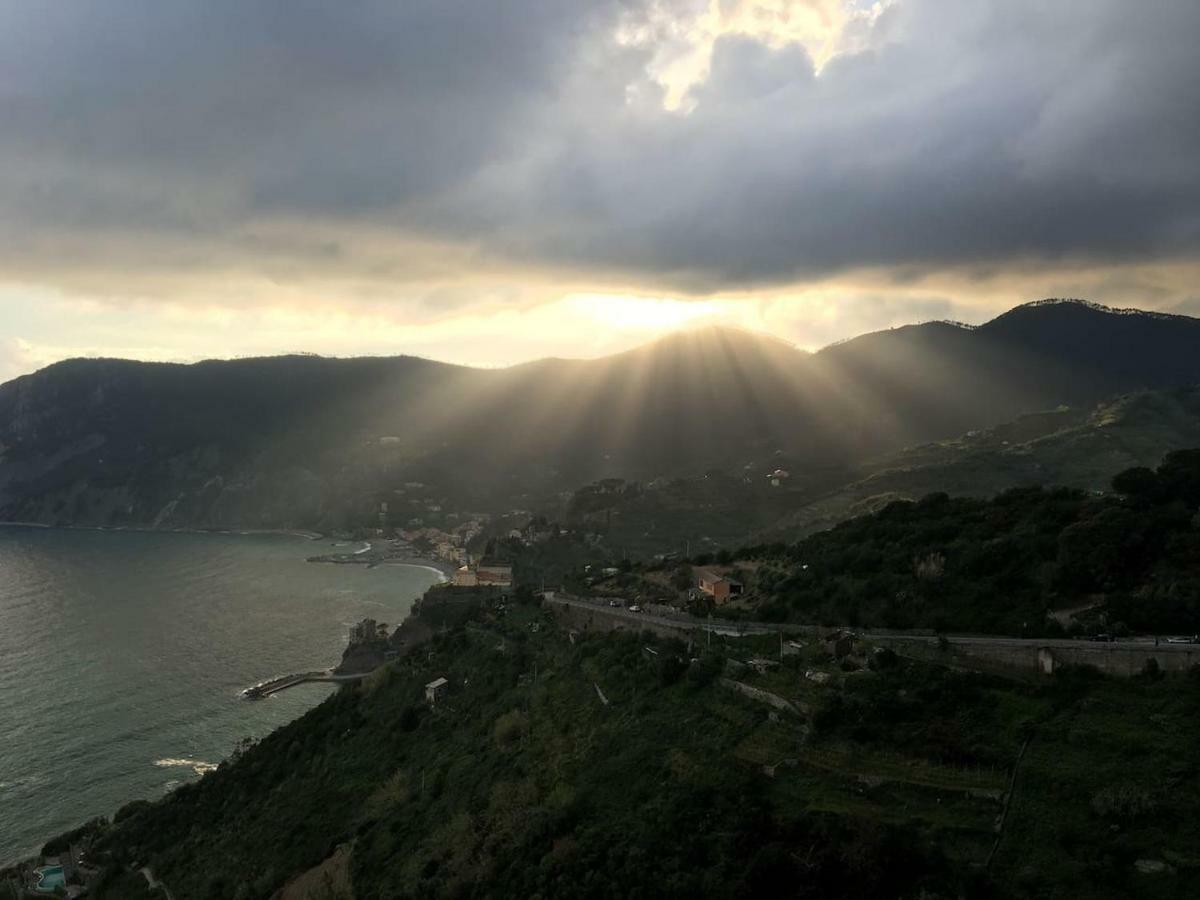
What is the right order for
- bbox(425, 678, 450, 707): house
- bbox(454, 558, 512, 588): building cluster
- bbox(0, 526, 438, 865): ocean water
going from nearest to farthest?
bbox(425, 678, 450, 707): house → bbox(0, 526, 438, 865): ocean water → bbox(454, 558, 512, 588): building cluster

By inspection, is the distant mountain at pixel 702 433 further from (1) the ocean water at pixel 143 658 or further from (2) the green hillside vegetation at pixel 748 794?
(2) the green hillside vegetation at pixel 748 794

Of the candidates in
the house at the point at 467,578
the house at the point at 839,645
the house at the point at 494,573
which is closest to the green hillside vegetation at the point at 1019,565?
the house at the point at 839,645

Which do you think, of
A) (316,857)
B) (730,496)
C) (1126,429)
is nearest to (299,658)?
(316,857)

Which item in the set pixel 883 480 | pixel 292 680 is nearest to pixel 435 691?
pixel 292 680

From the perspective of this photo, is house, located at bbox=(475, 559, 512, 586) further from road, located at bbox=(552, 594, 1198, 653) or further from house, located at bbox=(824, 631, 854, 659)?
house, located at bbox=(824, 631, 854, 659)

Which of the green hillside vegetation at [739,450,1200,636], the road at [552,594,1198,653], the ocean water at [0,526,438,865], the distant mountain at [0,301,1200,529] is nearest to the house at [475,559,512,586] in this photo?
the ocean water at [0,526,438,865]
